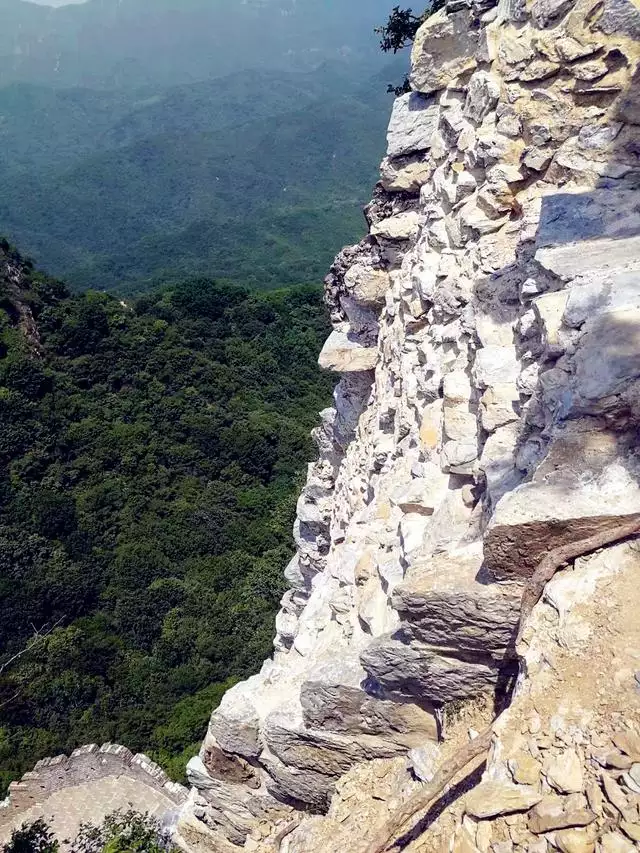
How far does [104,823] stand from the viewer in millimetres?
13055

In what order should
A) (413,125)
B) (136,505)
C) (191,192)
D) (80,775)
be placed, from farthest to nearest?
1. (191,192)
2. (136,505)
3. (80,775)
4. (413,125)

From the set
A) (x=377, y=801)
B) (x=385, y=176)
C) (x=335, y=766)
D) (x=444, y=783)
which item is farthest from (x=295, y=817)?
(x=385, y=176)

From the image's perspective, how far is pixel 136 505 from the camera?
88.4 feet

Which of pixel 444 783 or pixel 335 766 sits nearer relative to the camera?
pixel 444 783

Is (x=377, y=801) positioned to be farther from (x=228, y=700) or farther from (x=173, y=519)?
(x=173, y=519)

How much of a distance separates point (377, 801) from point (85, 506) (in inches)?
922

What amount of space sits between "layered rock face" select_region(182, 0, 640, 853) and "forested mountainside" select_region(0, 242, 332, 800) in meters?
13.5

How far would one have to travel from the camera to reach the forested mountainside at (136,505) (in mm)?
21141

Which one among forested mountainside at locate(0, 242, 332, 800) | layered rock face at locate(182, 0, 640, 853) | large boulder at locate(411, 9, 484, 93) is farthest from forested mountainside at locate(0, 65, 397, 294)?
layered rock face at locate(182, 0, 640, 853)

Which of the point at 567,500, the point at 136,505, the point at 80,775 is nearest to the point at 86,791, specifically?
the point at 80,775

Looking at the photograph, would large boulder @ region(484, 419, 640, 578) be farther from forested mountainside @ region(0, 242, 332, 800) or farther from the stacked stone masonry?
forested mountainside @ region(0, 242, 332, 800)

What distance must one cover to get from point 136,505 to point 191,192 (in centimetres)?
12122

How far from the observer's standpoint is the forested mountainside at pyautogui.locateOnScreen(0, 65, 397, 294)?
8712 cm

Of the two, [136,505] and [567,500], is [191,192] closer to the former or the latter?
[136,505]
